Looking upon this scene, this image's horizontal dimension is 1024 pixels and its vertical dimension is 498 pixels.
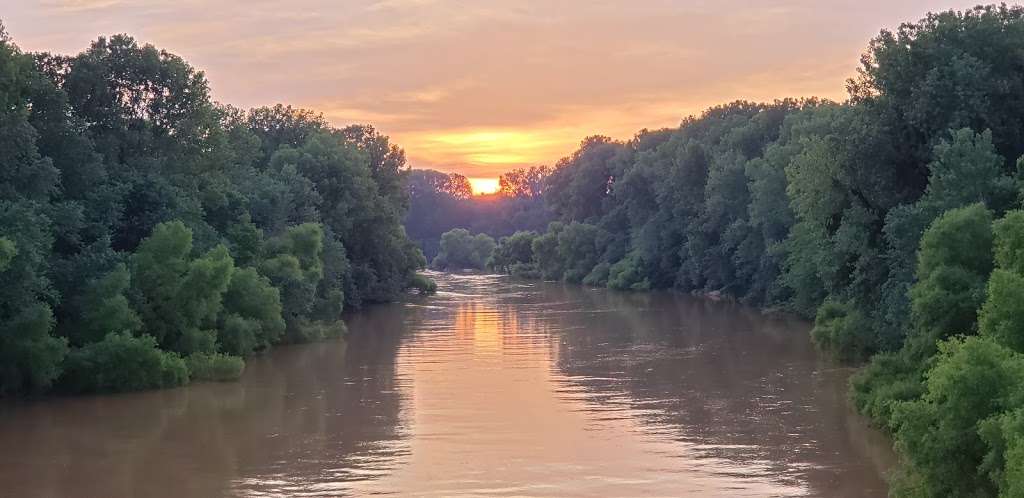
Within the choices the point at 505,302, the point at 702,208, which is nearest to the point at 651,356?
the point at 505,302

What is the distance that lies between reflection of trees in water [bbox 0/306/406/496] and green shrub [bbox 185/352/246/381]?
0.74 meters

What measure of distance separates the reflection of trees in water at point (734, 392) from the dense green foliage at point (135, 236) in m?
12.5

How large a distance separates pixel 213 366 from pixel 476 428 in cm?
1299

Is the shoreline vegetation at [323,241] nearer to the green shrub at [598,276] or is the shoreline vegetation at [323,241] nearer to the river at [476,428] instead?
the river at [476,428]

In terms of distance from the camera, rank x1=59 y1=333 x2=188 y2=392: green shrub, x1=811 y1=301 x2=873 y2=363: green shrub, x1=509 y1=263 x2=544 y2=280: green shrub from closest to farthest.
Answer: x1=59 y1=333 x2=188 y2=392: green shrub < x1=811 y1=301 x2=873 y2=363: green shrub < x1=509 y1=263 x2=544 y2=280: green shrub

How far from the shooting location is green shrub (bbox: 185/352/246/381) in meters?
40.9

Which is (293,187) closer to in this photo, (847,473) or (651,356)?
(651,356)

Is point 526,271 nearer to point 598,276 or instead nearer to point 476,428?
point 598,276

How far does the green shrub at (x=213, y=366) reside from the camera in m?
40.9

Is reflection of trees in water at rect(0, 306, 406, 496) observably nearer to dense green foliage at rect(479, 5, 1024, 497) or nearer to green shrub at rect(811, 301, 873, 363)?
dense green foliage at rect(479, 5, 1024, 497)

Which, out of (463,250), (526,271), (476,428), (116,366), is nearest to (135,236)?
(116,366)

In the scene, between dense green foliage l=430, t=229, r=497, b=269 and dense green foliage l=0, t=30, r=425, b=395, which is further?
dense green foliage l=430, t=229, r=497, b=269

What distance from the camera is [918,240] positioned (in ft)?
110

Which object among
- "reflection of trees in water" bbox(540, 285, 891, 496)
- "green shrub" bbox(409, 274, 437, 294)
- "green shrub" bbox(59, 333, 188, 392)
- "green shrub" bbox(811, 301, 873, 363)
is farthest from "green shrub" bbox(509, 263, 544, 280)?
"green shrub" bbox(59, 333, 188, 392)
